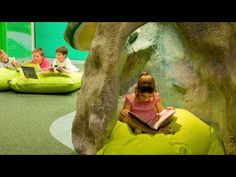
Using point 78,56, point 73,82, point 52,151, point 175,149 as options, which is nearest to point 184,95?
point 175,149

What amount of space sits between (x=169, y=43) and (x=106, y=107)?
1.36 m

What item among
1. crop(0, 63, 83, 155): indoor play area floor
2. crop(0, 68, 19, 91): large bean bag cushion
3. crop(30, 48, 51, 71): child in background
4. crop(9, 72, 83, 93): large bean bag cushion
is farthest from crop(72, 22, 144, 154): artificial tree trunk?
crop(30, 48, 51, 71): child in background

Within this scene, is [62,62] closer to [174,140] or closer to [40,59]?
[40,59]

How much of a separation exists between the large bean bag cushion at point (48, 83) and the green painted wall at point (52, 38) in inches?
130

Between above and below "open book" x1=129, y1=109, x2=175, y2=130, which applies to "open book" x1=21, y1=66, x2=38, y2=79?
below

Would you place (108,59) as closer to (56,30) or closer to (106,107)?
(106,107)

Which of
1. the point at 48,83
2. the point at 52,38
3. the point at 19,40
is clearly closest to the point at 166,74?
the point at 48,83

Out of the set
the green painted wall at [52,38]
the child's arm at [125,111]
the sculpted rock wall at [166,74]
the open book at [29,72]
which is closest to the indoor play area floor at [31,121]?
the open book at [29,72]

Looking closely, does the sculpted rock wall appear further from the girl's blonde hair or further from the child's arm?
the girl's blonde hair

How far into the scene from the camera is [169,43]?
4023 millimetres

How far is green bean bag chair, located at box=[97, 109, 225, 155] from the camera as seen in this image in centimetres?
285

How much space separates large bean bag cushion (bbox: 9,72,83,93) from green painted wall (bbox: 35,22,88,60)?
331cm

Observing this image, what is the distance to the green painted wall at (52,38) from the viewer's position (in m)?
9.30

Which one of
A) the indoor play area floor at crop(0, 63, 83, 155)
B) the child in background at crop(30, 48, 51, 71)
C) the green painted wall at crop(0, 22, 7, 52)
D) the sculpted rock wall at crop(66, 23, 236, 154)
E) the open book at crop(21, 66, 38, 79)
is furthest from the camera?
the green painted wall at crop(0, 22, 7, 52)
